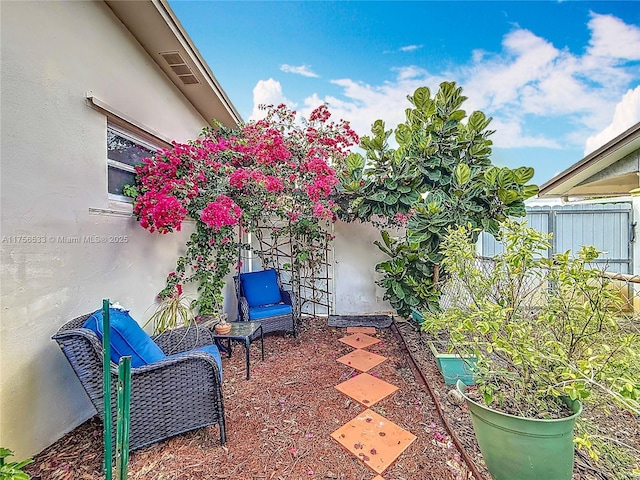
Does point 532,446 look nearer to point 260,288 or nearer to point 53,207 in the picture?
point 53,207

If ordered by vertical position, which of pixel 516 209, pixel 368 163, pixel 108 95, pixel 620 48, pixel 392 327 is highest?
pixel 620 48

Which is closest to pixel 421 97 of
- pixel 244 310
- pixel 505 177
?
pixel 505 177

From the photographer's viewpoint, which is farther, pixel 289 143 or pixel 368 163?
pixel 289 143

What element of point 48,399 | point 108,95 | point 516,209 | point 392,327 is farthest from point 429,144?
point 48,399

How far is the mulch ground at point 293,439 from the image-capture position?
199cm

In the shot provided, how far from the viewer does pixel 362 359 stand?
3.85 m

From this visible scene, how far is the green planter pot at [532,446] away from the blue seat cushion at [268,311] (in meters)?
3.14

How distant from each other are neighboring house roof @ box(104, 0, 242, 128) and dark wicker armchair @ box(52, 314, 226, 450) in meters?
3.22

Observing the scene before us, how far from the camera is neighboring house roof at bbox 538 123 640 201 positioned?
4312 millimetres

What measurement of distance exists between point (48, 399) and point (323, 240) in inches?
165

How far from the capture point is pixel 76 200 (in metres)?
2.49

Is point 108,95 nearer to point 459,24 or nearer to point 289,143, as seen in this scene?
point 289,143

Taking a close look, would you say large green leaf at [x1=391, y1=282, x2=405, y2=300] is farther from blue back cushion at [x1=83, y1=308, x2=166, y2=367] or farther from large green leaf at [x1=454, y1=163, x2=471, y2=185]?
blue back cushion at [x1=83, y1=308, x2=166, y2=367]

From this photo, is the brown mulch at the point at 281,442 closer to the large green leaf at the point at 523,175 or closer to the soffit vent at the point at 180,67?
the large green leaf at the point at 523,175
